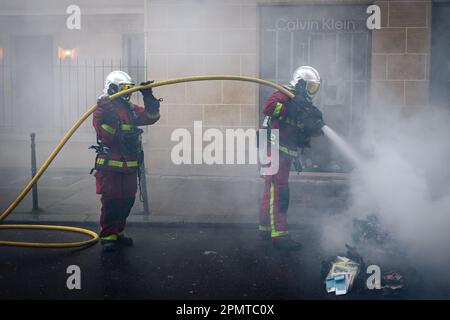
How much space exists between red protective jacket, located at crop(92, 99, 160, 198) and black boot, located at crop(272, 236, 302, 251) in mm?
1318

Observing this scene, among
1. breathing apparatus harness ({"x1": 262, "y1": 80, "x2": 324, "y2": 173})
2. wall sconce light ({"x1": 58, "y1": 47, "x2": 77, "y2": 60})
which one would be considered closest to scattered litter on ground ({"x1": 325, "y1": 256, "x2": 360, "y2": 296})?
breathing apparatus harness ({"x1": 262, "y1": 80, "x2": 324, "y2": 173})

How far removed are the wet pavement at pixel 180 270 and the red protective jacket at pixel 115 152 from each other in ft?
1.85

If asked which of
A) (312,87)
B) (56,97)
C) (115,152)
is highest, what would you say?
(56,97)

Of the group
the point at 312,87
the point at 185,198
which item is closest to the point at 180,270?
the point at 312,87

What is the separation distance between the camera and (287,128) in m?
4.71

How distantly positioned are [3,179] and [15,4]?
2907mm

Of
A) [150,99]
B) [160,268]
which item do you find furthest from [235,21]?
[160,268]

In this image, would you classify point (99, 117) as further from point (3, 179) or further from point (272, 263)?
point (3, 179)

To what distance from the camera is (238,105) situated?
25.5 feet

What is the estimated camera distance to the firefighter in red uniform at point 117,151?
14.8 feet

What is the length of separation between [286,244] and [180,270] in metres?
0.97

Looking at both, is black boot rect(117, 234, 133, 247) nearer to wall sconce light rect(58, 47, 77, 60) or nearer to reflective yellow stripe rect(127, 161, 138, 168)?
reflective yellow stripe rect(127, 161, 138, 168)

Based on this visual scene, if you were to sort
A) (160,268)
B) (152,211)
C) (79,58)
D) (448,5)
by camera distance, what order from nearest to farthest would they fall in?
(160,268)
(152,211)
(448,5)
(79,58)

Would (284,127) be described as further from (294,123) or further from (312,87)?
(312,87)
